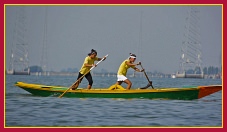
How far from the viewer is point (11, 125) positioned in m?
11.9

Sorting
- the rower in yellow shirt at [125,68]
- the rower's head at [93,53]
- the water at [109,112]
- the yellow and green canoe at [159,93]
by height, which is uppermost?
the rower's head at [93,53]

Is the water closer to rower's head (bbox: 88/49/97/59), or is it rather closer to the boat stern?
the boat stern

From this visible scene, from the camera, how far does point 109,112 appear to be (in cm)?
1377

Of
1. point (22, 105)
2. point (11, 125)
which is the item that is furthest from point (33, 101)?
point (11, 125)

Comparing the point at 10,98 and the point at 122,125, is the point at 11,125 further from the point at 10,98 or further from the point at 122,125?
the point at 10,98

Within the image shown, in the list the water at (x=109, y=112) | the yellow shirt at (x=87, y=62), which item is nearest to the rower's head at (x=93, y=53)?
the yellow shirt at (x=87, y=62)

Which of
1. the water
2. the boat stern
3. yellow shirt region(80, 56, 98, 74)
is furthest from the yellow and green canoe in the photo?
yellow shirt region(80, 56, 98, 74)

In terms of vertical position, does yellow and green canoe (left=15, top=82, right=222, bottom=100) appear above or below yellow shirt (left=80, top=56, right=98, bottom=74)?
below

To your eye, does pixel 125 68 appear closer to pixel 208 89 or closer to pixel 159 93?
pixel 159 93

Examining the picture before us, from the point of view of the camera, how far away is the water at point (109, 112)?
12211 millimetres

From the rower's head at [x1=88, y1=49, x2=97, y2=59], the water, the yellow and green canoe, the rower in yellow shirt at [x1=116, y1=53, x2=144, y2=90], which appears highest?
the rower's head at [x1=88, y1=49, x2=97, y2=59]

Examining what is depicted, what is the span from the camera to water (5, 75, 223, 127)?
12211 millimetres

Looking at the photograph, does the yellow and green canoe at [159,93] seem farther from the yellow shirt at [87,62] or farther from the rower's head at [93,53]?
the rower's head at [93,53]

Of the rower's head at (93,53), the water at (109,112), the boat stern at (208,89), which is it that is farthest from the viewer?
the rower's head at (93,53)
